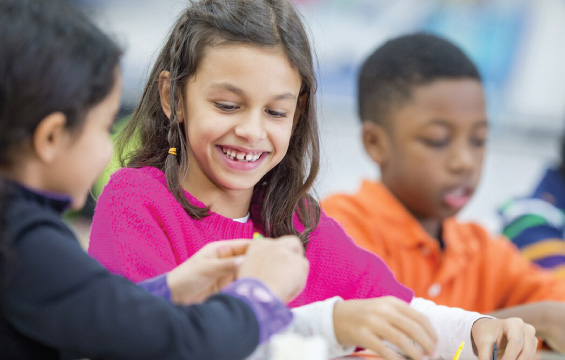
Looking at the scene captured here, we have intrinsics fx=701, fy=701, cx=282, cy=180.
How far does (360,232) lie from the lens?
1.26 m

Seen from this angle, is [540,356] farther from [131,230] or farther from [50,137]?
[50,137]

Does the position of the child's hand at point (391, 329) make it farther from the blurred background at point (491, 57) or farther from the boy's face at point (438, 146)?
the blurred background at point (491, 57)

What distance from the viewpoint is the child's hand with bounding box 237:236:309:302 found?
59cm

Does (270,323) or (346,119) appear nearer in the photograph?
(270,323)

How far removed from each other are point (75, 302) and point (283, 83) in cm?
39

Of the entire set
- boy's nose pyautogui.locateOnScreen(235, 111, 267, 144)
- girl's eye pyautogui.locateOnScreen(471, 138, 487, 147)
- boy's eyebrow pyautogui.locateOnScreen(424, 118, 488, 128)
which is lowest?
→ girl's eye pyautogui.locateOnScreen(471, 138, 487, 147)

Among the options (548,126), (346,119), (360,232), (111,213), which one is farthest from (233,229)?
(548,126)

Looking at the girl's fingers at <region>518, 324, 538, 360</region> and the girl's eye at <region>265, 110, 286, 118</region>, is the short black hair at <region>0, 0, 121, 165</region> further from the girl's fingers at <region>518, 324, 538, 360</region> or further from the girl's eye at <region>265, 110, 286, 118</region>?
the girl's fingers at <region>518, 324, 538, 360</region>

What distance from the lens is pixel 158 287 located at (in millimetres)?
634

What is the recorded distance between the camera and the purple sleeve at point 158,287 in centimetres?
62

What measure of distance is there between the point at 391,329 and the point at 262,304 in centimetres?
13

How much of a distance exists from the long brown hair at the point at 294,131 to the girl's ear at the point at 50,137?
10.8 inches

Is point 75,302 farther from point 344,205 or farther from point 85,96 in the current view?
point 344,205

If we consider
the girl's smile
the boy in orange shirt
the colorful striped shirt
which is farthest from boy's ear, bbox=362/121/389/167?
the girl's smile
